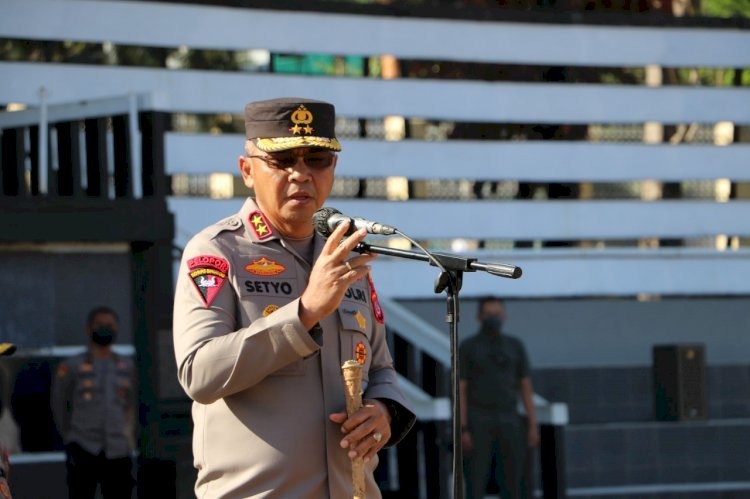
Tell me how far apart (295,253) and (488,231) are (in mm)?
10507

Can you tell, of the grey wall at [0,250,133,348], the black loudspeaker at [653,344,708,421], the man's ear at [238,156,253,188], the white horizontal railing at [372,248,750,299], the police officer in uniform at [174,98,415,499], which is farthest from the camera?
the white horizontal railing at [372,248,750,299]

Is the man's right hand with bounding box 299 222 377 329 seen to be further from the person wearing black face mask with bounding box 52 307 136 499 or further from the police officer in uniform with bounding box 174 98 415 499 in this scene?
the person wearing black face mask with bounding box 52 307 136 499

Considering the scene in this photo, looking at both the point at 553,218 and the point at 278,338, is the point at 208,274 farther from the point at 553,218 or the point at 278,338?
the point at 553,218

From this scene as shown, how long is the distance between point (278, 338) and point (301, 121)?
626mm

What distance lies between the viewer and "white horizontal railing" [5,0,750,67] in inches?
526

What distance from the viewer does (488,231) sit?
14.6 m

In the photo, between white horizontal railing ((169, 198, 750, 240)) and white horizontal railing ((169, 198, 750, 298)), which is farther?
white horizontal railing ((169, 198, 750, 240))

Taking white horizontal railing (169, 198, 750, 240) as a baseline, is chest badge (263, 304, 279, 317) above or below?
above

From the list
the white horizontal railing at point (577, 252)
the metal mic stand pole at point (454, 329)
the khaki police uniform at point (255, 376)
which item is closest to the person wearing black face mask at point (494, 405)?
the white horizontal railing at point (577, 252)

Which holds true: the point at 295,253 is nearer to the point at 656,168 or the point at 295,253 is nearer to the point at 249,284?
the point at 249,284

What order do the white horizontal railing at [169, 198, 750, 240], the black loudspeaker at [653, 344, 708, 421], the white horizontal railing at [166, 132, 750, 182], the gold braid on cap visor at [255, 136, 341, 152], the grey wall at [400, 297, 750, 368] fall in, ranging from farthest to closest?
the grey wall at [400, 297, 750, 368] → the white horizontal railing at [169, 198, 750, 240] → the black loudspeaker at [653, 344, 708, 421] → the white horizontal railing at [166, 132, 750, 182] → the gold braid on cap visor at [255, 136, 341, 152]

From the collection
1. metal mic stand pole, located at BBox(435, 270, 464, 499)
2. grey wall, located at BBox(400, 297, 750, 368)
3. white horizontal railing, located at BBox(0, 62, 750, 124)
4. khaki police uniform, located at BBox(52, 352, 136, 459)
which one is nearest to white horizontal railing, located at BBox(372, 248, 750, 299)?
grey wall, located at BBox(400, 297, 750, 368)

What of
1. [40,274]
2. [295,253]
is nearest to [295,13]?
[40,274]

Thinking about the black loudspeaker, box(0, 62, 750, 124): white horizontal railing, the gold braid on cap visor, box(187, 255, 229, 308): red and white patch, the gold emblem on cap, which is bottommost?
the black loudspeaker
